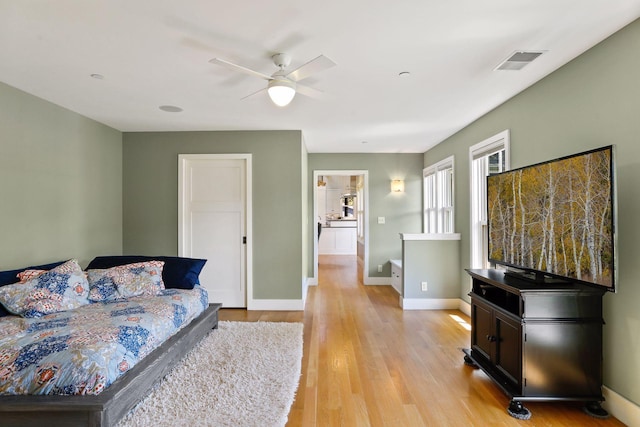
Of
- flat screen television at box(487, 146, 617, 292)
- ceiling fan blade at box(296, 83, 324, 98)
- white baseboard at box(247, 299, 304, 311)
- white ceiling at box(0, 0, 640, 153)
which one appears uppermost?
white ceiling at box(0, 0, 640, 153)

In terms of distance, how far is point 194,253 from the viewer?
179 inches

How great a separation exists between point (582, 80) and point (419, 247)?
2.64 m

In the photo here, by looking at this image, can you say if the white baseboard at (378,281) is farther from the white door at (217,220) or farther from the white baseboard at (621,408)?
the white baseboard at (621,408)

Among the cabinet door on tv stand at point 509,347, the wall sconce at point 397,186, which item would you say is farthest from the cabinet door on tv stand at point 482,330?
the wall sconce at point 397,186

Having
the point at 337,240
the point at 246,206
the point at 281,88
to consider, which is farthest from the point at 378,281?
the point at 281,88

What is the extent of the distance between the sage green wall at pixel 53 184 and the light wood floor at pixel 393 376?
198 centimetres

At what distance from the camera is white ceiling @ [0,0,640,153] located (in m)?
1.84

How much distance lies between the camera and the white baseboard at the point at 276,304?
443cm

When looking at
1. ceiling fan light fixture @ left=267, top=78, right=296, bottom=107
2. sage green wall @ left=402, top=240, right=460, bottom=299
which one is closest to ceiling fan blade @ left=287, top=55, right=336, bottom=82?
ceiling fan light fixture @ left=267, top=78, right=296, bottom=107

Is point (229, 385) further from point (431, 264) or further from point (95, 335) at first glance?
point (431, 264)

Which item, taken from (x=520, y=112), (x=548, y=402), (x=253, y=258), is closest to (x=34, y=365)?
(x=253, y=258)

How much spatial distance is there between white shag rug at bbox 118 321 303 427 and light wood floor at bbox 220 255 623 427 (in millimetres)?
144

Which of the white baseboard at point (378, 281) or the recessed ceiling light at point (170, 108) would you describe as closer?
the recessed ceiling light at point (170, 108)

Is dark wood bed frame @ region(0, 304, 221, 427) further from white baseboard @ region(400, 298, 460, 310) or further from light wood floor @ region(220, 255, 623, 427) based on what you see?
white baseboard @ region(400, 298, 460, 310)
